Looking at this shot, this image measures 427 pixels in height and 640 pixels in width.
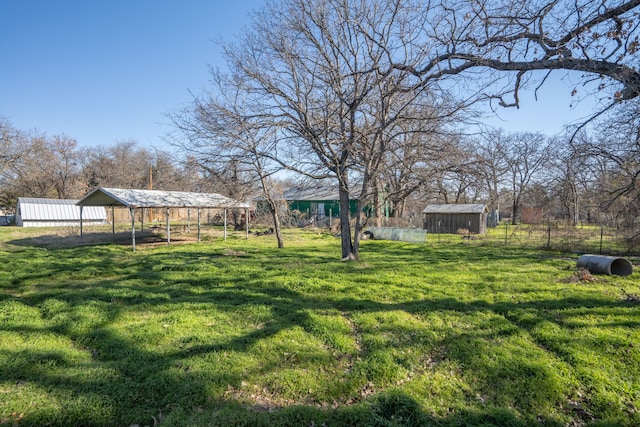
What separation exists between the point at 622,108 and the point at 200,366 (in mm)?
10845

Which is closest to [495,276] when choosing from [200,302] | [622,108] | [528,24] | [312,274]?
[312,274]

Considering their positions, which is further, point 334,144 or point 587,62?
point 334,144

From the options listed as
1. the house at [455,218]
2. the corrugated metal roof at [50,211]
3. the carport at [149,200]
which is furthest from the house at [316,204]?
the corrugated metal roof at [50,211]

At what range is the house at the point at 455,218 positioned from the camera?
24.1 metres

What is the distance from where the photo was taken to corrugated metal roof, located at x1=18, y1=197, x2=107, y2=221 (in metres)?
27.5

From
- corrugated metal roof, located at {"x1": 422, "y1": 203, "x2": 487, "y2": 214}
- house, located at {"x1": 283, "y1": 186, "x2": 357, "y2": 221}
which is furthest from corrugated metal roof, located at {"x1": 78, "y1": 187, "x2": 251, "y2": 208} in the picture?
corrugated metal roof, located at {"x1": 422, "y1": 203, "x2": 487, "y2": 214}

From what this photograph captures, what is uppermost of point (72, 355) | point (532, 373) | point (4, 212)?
point (4, 212)

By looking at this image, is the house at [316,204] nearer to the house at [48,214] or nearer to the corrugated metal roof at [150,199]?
the corrugated metal roof at [150,199]

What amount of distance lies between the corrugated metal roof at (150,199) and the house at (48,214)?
508 inches

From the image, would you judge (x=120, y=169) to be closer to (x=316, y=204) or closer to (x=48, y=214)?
(x=48, y=214)

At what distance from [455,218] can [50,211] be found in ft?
107

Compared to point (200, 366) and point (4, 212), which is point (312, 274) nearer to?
point (200, 366)

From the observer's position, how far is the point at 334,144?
409 inches

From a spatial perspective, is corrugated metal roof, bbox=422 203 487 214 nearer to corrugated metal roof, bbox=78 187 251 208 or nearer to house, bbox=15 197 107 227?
corrugated metal roof, bbox=78 187 251 208
